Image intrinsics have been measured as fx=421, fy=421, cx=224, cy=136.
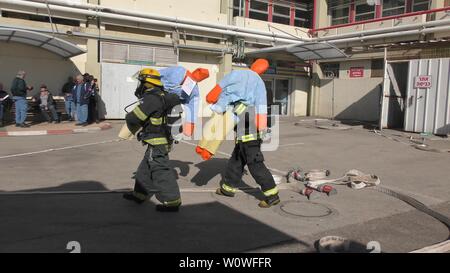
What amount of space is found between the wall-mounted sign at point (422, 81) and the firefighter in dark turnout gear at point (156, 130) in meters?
10.6

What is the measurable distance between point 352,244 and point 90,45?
1380 centimetres

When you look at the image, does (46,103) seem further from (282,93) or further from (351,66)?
(351,66)

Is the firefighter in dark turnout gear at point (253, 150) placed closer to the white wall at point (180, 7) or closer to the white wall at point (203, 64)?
the white wall at point (180, 7)

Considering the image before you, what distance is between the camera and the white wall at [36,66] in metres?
14.4

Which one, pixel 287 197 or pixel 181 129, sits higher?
pixel 181 129

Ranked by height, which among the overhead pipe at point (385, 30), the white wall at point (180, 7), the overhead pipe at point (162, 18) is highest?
the white wall at point (180, 7)

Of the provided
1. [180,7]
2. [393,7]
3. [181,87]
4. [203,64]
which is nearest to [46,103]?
[180,7]

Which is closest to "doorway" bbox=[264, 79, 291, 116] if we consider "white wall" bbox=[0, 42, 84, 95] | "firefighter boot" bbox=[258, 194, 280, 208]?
"white wall" bbox=[0, 42, 84, 95]

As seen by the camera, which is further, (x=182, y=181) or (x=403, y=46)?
(x=403, y=46)

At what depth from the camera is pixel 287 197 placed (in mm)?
5727

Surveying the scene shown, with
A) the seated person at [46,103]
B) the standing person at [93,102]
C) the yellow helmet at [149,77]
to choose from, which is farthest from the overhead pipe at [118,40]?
the yellow helmet at [149,77]

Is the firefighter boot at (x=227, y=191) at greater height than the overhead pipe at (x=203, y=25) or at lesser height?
lesser
